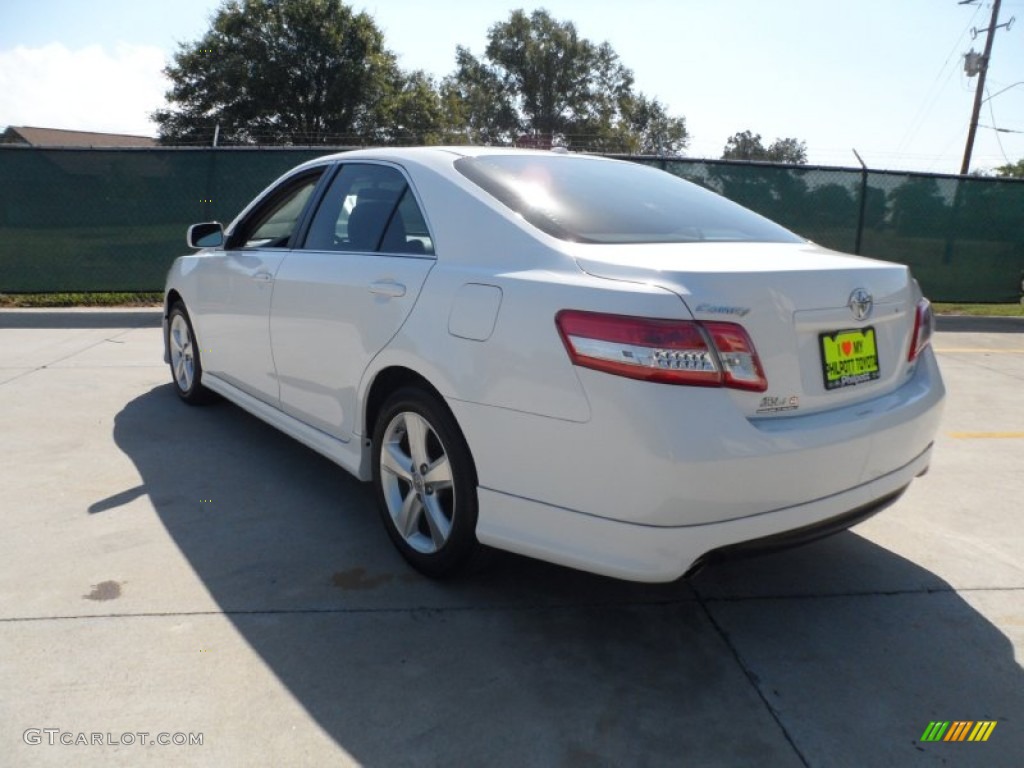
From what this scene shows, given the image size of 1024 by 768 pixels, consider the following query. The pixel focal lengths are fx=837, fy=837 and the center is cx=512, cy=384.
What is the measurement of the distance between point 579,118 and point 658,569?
71.5 metres

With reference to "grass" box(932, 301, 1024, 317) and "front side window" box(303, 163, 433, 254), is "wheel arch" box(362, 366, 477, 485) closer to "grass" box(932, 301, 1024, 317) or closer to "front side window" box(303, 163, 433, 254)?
"front side window" box(303, 163, 433, 254)

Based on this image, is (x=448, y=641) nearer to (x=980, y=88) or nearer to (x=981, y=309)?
(x=981, y=309)

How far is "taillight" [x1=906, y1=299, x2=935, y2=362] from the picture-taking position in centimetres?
304

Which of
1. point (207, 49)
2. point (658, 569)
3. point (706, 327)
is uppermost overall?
point (207, 49)

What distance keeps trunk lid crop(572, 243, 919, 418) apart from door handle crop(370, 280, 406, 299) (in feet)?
2.63

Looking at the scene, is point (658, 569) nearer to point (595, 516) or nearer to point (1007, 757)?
point (595, 516)

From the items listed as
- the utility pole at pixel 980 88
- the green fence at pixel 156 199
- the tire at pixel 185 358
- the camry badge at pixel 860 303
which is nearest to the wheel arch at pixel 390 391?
the camry badge at pixel 860 303

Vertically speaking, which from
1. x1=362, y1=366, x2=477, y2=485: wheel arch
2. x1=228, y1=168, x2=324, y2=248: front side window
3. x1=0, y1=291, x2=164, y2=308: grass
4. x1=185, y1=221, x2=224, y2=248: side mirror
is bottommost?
x1=0, y1=291, x2=164, y2=308: grass

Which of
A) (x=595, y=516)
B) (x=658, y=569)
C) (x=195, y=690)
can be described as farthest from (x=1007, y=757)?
(x=195, y=690)

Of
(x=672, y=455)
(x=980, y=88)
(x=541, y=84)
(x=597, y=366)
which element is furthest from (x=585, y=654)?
(x=541, y=84)

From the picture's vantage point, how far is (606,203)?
127 inches

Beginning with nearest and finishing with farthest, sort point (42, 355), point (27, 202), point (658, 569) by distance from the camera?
point (658, 569) < point (42, 355) < point (27, 202)

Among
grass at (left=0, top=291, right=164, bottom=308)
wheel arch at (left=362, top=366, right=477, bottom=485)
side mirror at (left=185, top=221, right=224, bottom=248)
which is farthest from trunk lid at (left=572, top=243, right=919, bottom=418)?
grass at (left=0, top=291, right=164, bottom=308)

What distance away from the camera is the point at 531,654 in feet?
9.02
